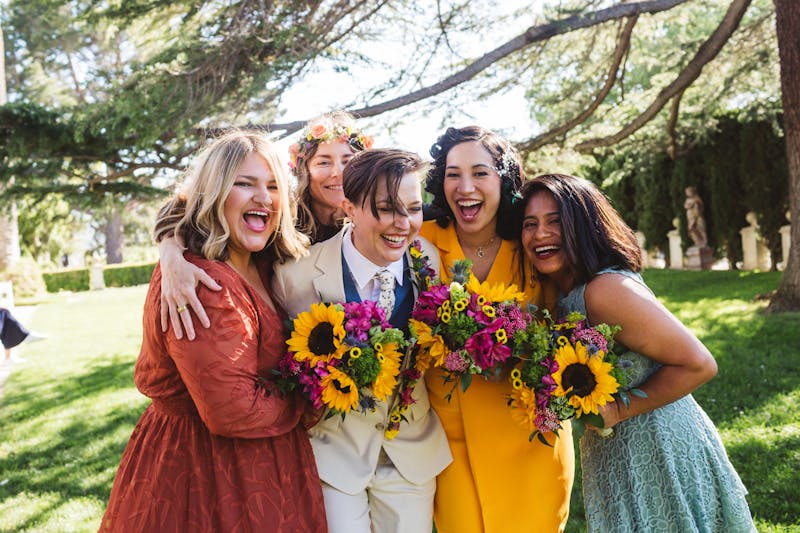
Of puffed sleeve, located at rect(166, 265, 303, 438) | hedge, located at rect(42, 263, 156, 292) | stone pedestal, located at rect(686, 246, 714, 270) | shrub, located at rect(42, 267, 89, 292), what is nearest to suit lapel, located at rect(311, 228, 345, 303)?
puffed sleeve, located at rect(166, 265, 303, 438)

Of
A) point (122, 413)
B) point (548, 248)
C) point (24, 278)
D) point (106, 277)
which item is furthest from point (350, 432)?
point (106, 277)

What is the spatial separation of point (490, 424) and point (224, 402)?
1.14 meters

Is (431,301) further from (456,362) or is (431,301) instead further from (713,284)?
(713,284)

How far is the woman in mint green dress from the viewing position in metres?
2.34

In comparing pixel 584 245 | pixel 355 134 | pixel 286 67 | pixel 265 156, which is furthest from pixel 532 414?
pixel 286 67

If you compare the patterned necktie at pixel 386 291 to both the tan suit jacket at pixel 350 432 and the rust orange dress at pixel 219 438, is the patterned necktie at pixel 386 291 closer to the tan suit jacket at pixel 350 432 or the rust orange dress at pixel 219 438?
the tan suit jacket at pixel 350 432

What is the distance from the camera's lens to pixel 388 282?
255 cm

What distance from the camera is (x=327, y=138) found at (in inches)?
132

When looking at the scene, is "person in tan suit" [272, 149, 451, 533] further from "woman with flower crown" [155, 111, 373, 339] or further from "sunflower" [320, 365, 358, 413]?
"woman with flower crown" [155, 111, 373, 339]

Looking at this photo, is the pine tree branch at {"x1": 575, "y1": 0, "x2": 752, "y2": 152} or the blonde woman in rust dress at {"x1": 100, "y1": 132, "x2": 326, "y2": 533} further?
the pine tree branch at {"x1": 575, "y1": 0, "x2": 752, "y2": 152}

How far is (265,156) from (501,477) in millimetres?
1598

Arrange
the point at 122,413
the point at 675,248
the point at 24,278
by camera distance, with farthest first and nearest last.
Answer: the point at 24,278, the point at 675,248, the point at 122,413

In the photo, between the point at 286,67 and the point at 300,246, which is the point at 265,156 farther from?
the point at 286,67

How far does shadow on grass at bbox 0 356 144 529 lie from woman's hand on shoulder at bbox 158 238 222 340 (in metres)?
3.46
